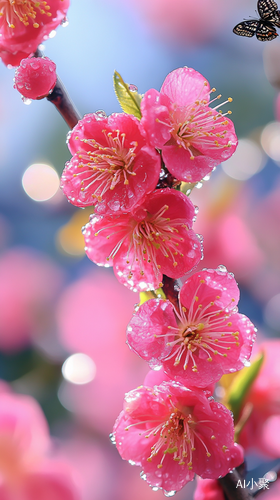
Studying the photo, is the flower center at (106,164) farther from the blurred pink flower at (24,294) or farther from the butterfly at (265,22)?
the blurred pink flower at (24,294)

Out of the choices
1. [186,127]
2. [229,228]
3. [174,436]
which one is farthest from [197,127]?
[229,228]

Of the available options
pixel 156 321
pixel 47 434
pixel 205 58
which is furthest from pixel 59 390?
pixel 205 58

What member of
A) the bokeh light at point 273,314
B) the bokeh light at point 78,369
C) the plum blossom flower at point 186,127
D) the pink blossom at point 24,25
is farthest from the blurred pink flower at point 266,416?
the pink blossom at point 24,25

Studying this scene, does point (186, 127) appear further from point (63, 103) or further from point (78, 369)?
point (78, 369)

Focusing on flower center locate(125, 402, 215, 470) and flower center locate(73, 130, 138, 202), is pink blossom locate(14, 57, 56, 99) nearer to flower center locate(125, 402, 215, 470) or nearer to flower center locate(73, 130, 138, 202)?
flower center locate(73, 130, 138, 202)

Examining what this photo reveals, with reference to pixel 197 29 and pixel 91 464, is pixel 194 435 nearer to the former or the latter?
pixel 91 464

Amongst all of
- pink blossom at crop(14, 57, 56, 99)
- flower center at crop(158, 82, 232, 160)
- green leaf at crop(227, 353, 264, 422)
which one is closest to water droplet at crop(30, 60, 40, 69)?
pink blossom at crop(14, 57, 56, 99)
